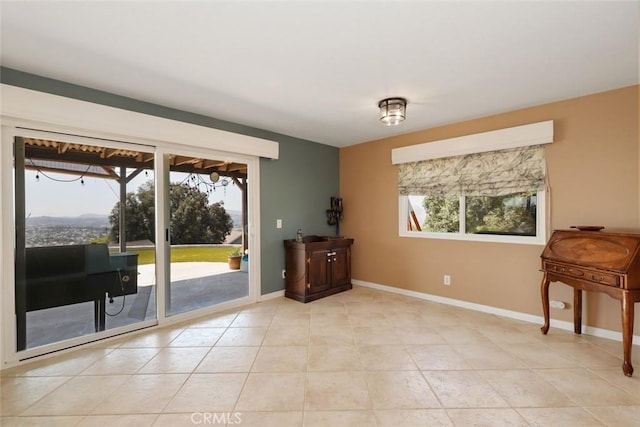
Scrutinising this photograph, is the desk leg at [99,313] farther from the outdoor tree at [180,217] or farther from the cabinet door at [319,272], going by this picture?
the cabinet door at [319,272]

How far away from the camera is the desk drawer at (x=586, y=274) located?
2190 millimetres

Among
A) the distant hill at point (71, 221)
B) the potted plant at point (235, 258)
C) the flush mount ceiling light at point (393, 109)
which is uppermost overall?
the flush mount ceiling light at point (393, 109)

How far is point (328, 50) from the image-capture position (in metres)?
2.01

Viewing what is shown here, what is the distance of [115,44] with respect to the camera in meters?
1.92

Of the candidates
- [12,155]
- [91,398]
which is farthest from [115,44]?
[91,398]

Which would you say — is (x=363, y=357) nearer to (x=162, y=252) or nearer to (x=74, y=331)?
(x=162, y=252)

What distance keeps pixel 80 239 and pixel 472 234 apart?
14.4 ft

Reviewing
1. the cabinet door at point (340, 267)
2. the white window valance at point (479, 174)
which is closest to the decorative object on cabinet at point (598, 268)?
the white window valance at point (479, 174)

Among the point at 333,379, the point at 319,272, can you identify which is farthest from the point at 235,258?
the point at 333,379

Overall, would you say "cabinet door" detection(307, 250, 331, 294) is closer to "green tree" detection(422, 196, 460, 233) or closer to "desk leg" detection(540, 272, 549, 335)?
"green tree" detection(422, 196, 460, 233)

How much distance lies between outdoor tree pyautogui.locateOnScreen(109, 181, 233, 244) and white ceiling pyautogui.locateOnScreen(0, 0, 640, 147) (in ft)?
3.35

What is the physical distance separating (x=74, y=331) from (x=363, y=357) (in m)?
2.72

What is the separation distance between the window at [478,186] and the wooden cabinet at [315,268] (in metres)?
1.06

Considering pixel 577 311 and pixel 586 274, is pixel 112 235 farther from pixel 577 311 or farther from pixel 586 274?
pixel 577 311
